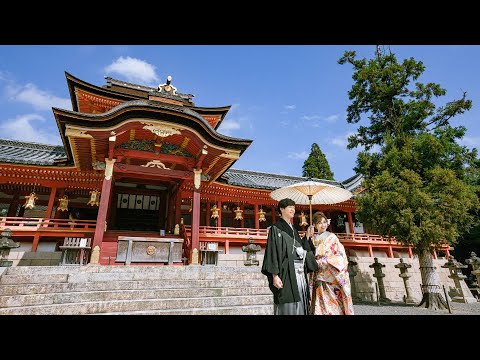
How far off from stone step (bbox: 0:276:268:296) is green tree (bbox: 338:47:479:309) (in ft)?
19.4

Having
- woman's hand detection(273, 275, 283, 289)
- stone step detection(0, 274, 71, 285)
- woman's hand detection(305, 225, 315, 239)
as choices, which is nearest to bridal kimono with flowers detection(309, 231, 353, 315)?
woman's hand detection(305, 225, 315, 239)

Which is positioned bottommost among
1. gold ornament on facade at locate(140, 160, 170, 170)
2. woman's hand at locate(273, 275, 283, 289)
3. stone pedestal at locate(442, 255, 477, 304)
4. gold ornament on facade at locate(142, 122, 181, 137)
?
stone pedestal at locate(442, 255, 477, 304)

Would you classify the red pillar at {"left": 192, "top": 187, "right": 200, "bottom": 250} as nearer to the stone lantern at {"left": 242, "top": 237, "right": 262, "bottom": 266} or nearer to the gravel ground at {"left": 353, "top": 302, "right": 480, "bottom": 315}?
the stone lantern at {"left": 242, "top": 237, "right": 262, "bottom": 266}

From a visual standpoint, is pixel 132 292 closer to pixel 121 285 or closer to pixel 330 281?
pixel 121 285

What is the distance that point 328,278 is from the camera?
409 cm

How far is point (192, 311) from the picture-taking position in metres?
5.34

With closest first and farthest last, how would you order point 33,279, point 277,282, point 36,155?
point 277,282
point 33,279
point 36,155

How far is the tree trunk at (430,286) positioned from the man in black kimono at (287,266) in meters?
8.74

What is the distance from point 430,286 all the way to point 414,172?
14.1 feet

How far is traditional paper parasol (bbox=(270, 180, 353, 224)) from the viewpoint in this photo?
654cm

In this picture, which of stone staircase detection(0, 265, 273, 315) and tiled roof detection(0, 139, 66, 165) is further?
tiled roof detection(0, 139, 66, 165)

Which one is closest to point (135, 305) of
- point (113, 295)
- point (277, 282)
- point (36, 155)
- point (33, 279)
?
point (113, 295)

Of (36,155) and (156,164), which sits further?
(36,155)
